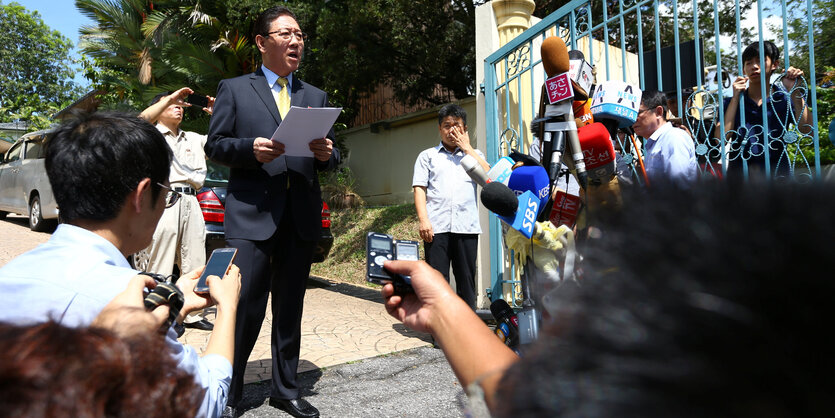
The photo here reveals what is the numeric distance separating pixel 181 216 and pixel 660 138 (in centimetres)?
361

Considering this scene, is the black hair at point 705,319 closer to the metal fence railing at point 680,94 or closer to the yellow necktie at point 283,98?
the metal fence railing at point 680,94

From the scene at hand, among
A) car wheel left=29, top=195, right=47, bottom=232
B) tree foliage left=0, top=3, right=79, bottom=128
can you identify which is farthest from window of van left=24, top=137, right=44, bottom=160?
tree foliage left=0, top=3, right=79, bottom=128

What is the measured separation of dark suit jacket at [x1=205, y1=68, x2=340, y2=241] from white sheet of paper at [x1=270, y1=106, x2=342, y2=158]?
5.7 inches

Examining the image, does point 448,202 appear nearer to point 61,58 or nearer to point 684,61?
point 684,61

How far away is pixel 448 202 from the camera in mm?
4543

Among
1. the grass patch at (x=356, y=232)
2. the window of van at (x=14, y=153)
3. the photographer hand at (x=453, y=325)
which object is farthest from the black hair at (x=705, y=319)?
the window of van at (x=14, y=153)

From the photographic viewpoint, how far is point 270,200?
9.46 feet

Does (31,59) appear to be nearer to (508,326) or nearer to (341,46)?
(341,46)

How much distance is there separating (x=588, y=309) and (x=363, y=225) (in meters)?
10.3

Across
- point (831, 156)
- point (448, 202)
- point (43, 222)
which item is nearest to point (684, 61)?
point (831, 156)

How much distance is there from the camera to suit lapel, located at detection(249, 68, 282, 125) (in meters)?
3.03

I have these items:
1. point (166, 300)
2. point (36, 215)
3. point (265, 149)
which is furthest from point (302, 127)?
point (36, 215)

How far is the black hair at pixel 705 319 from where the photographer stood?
1.56ft

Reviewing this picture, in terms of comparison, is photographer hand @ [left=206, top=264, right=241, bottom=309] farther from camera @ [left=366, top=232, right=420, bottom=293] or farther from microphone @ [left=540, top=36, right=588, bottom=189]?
microphone @ [left=540, top=36, right=588, bottom=189]
